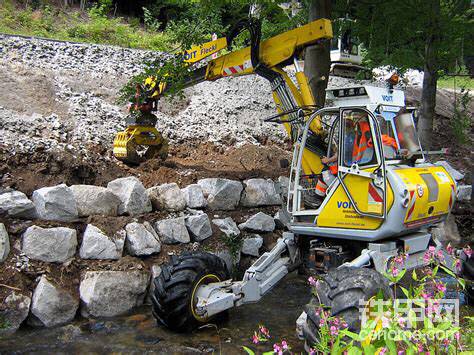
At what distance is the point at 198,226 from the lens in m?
7.58

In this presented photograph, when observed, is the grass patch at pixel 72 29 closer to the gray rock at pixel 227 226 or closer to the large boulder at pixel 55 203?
the gray rock at pixel 227 226

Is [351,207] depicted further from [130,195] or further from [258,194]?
[258,194]

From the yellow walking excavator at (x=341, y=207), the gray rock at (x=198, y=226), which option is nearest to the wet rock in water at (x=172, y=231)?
the gray rock at (x=198, y=226)

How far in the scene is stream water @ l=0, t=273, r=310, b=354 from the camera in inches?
209

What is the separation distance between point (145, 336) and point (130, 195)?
7.06 feet

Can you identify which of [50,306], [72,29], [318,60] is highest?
[72,29]

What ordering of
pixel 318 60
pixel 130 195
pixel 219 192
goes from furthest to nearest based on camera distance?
1. pixel 318 60
2. pixel 219 192
3. pixel 130 195

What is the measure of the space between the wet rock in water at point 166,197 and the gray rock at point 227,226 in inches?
24.2

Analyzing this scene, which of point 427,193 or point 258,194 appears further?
point 258,194

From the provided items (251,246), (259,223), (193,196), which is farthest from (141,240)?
(259,223)

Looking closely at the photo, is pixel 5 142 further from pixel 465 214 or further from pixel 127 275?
pixel 465 214

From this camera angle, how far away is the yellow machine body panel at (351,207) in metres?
5.40

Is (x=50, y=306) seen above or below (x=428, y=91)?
below

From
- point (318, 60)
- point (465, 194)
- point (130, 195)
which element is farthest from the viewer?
point (465, 194)
